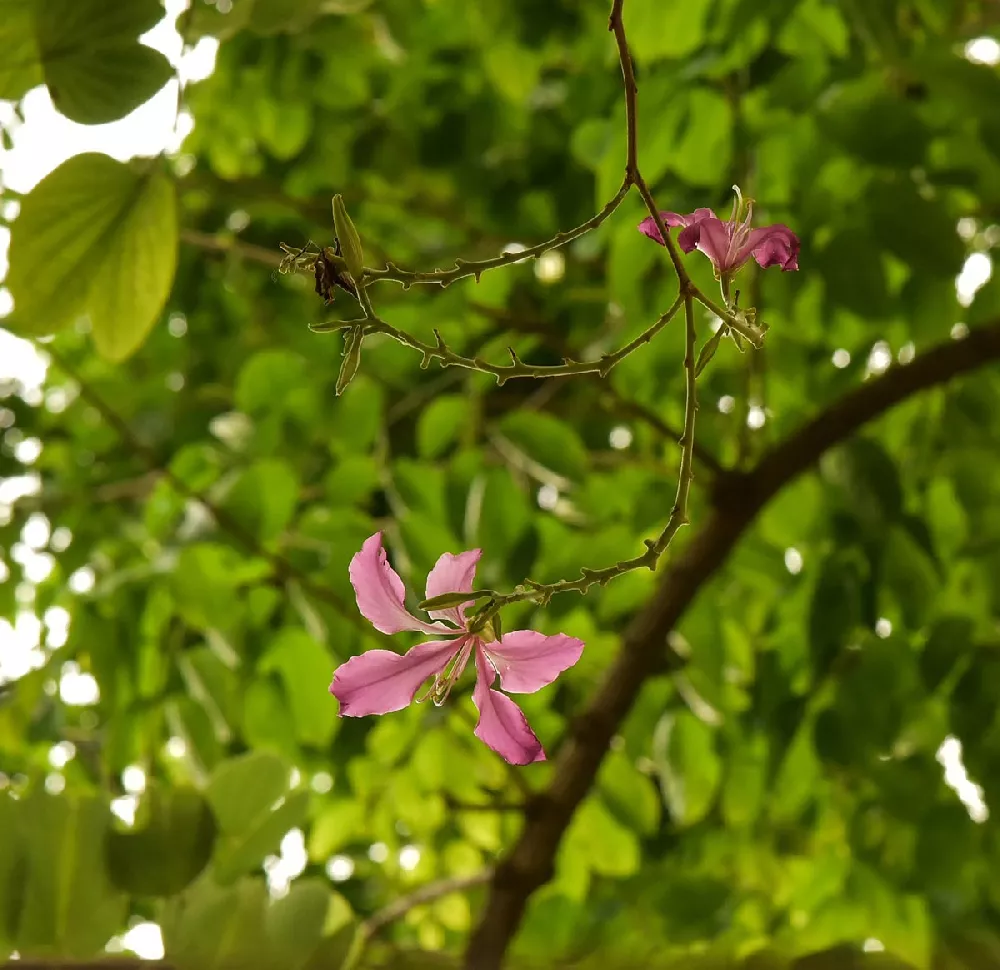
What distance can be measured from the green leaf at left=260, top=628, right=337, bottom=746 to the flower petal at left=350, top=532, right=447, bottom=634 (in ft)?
1.76

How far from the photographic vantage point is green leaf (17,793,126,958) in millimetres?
565

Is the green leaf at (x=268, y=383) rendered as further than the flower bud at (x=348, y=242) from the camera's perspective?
Yes

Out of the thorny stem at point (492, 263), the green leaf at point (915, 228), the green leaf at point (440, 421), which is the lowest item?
the thorny stem at point (492, 263)

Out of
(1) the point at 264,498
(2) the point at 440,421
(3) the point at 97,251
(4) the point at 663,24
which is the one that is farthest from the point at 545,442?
(3) the point at 97,251

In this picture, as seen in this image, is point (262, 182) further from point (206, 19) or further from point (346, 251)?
point (346, 251)

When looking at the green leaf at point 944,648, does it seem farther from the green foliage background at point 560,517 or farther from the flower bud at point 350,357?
the flower bud at point 350,357

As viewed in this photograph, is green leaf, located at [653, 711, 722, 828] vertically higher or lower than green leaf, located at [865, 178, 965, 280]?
lower

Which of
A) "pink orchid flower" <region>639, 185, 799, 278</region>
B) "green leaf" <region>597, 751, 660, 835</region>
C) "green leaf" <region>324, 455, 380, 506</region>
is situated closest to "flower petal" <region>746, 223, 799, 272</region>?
"pink orchid flower" <region>639, 185, 799, 278</region>

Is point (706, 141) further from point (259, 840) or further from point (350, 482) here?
point (259, 840)

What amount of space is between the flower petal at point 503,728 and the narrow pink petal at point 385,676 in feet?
0.07

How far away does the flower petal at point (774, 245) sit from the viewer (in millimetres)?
426

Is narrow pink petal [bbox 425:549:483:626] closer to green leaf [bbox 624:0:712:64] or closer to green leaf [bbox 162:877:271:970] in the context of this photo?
green leaf [bbox 162:877:271:970]

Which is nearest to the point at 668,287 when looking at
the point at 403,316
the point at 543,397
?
the point at 403,316

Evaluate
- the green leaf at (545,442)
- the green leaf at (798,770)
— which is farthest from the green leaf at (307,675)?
the green leaf at (798,770)
